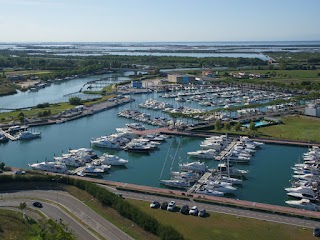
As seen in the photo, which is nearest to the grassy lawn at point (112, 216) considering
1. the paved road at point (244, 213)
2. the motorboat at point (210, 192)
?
the paved road at point (244, 213)

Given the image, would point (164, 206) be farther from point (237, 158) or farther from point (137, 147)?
point (137, 147)

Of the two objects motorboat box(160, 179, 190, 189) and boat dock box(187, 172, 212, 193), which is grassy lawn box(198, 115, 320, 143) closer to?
boat dock box(187, 172, 212, 193)

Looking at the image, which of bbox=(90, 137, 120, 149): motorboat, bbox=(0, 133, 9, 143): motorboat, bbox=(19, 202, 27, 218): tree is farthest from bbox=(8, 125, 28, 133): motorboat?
bbox=(19, 202, 27, 218): tree

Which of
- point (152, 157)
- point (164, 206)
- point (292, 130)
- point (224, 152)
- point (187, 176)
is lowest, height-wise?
point (152, 157)

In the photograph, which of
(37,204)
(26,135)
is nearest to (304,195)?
(37,204)

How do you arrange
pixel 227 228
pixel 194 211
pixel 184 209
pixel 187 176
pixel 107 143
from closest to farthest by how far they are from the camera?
1. pixel 227 228
2. pixel 194 211
3. pixel 184 209
4. pixel 187 176
5. pixel 107 143

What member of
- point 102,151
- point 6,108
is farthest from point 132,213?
point 6,108

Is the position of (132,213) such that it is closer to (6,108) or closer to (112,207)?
(112,207)

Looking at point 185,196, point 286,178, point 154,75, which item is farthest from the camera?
point 154,75
